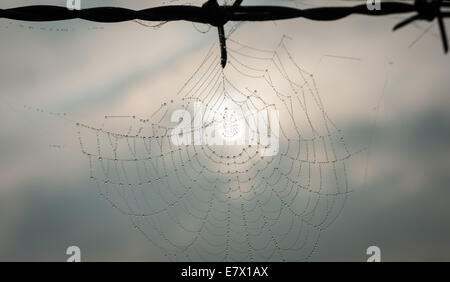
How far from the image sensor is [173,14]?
13.2 ft

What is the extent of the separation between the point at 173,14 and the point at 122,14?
0.47 m

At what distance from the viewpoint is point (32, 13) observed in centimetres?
384

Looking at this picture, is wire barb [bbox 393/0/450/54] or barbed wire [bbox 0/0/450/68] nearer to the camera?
barbed wire [bbox 0/0/450/68]

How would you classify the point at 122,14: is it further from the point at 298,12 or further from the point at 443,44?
the point at 443,44

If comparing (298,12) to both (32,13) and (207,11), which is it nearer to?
(207,11)

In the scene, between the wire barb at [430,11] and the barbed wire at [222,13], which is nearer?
the barbed wire at [222,13]
